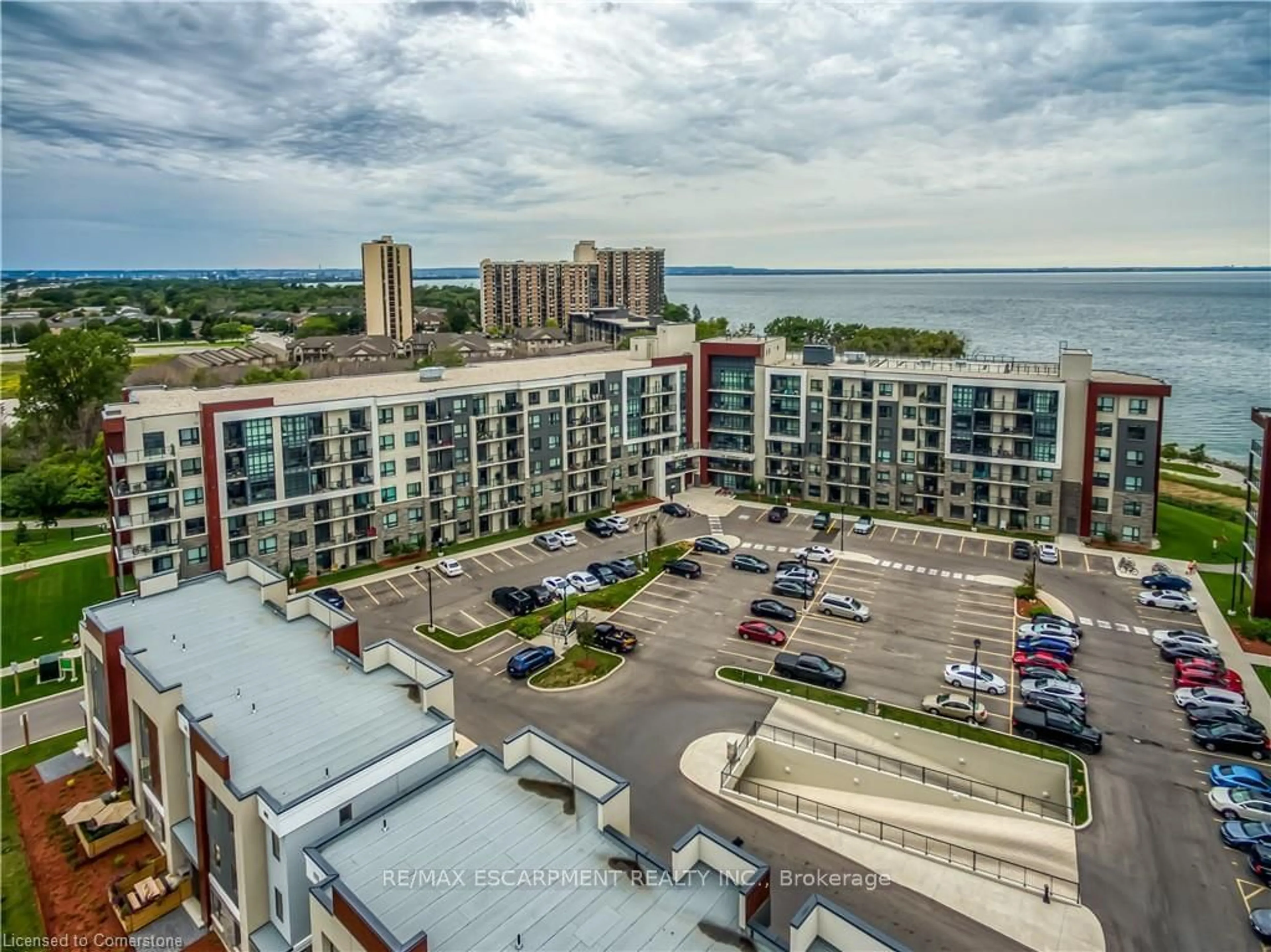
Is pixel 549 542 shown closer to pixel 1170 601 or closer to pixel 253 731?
pixel 253 731

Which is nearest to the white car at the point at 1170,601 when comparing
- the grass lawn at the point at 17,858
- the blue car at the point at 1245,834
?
the blue car at the point at 1245,834

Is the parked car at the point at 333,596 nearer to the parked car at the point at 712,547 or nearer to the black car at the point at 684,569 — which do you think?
the black car at the point at 684,569

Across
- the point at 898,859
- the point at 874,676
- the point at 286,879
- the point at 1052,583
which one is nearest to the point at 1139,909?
the point at 898,859

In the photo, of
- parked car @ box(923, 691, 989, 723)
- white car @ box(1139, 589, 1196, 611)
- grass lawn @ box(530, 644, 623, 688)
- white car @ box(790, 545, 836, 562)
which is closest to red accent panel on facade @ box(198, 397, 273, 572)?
grass lawn @ box(530, 644, 623, 688)

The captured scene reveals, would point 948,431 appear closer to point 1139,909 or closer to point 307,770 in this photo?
point 1139,909

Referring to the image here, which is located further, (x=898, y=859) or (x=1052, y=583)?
(x=1052, y=583)

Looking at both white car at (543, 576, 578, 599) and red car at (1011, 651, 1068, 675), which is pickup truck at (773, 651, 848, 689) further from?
white car at (543, 576, 578, 599)

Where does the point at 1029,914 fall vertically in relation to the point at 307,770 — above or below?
below
